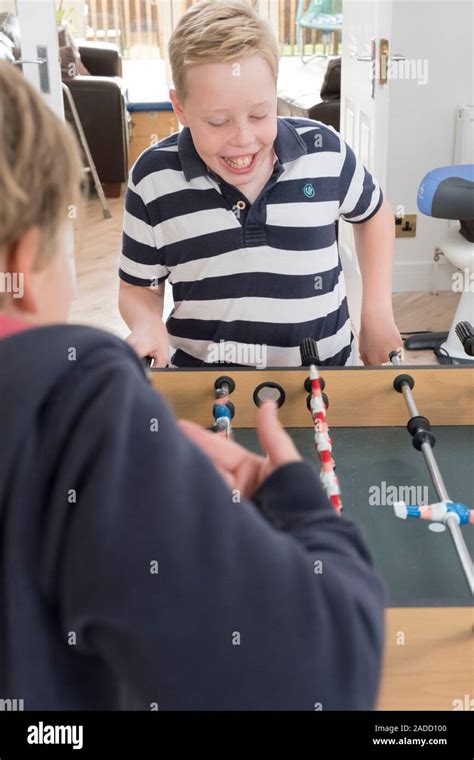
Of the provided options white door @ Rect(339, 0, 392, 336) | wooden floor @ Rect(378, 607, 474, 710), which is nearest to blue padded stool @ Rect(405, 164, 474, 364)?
white door @ Rect(339, 0, 392, 336)

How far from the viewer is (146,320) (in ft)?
5.91

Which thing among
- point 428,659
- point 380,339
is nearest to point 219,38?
point 380,339

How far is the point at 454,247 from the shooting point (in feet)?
12.0

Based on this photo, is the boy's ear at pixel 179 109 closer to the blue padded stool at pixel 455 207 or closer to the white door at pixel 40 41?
the blue padded stool at pixel 455 207

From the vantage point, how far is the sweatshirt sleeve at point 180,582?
598mm

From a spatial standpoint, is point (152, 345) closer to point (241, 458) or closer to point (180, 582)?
point (241, 458)

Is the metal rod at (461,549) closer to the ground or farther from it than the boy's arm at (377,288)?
closer to the ground

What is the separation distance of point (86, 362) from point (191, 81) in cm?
111

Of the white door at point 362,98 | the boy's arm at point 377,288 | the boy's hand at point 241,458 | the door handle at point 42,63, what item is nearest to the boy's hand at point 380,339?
the boy's arm at point 377,288

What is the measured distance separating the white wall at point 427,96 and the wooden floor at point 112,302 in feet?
0.84

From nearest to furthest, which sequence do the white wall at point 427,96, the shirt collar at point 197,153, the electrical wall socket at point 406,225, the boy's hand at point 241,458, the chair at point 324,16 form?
1. the boy's hand at point 241,458
2. the shirt collar at point 197,153
3. the white wall at point 427,96
4. the electrical wall socket at point 406,225
5. the chair at point 324,16

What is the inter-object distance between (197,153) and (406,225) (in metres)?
2.63
